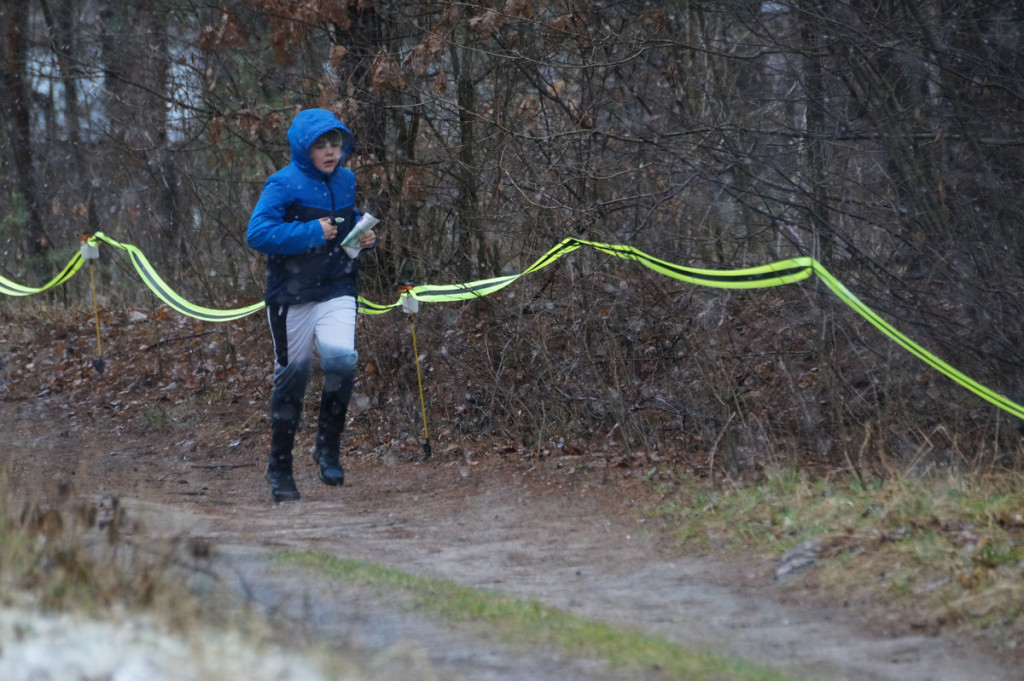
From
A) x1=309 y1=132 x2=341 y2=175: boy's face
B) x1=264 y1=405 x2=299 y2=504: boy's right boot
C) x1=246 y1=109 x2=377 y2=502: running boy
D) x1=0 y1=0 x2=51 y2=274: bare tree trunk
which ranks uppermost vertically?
x1=0 y1=0 x2=51 y2=274: bare tree trunk

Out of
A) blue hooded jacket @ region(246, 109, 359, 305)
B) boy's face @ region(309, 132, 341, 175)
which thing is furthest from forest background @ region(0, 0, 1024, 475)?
blue hooded jacket @ region(246, 109, 359, 305)

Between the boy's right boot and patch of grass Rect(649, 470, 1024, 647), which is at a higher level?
the boy's right boot

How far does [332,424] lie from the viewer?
27.4ft

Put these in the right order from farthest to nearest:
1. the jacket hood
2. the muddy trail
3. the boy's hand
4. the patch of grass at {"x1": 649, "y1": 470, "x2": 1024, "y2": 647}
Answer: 1. the jacket hood
2. the boy's hand
3. the patch of grass at {"x1": 649, "y1": 470, "x2": 1024, "y2": 647}
4. the muddy trail

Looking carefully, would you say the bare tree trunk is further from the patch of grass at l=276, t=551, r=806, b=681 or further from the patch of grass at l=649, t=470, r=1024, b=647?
the patch of grass at l=276, t=551, r=806, b=681

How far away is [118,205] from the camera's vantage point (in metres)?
19.7

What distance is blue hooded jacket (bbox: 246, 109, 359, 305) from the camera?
25.3ft

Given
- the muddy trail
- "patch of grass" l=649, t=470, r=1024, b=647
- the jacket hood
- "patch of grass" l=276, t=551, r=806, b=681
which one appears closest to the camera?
"patch of grass" l=276, t=551, r=806, b=681

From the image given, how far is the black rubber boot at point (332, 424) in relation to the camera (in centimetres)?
820

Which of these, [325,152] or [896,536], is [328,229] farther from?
[896,536]

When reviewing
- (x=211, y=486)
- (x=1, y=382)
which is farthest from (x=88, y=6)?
(x=211, y=486)

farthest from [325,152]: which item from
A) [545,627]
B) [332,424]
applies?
[545,627]

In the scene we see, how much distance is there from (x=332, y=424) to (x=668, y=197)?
2.88 m

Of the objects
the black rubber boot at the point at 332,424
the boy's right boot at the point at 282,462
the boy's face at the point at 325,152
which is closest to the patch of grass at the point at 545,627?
the boy's right boot at the point at 282,462
